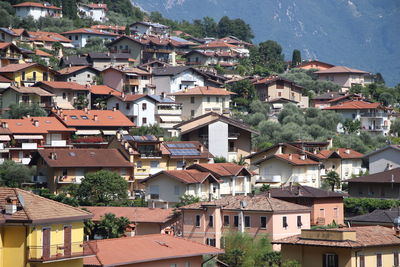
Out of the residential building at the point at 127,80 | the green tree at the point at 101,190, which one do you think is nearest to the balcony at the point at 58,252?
the green tree at the point at 101,190

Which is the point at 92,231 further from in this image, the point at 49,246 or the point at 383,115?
the point at 383,115

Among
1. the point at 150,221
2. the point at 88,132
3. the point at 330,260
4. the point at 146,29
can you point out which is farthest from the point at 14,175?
the point at 146,29

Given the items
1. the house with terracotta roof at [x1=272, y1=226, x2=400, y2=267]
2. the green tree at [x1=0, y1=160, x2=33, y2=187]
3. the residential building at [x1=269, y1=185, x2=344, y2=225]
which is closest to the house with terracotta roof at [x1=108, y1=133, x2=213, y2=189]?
the green tree at [x1=0, y1=160, x2=33, y2=187]

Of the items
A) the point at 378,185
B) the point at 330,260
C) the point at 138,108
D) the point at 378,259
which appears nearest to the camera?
the point at 330,260

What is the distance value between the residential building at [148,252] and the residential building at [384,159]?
43966 mm

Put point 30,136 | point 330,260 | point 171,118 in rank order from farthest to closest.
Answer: point 171,118 → point 30,136 → point 330,260

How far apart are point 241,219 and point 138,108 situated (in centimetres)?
3827

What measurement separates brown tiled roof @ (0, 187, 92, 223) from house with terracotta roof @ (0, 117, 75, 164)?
140 ft

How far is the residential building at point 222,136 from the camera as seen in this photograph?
86.0 meters

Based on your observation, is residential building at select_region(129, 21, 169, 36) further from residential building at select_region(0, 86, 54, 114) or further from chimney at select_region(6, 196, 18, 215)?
chimney at select_region(6, 196, 18, 215)

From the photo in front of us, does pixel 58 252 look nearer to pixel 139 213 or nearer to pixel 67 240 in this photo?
pixel 67 240

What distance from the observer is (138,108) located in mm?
94375

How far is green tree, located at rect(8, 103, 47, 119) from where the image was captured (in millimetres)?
86562

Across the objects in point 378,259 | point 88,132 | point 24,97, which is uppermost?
point 24,97
